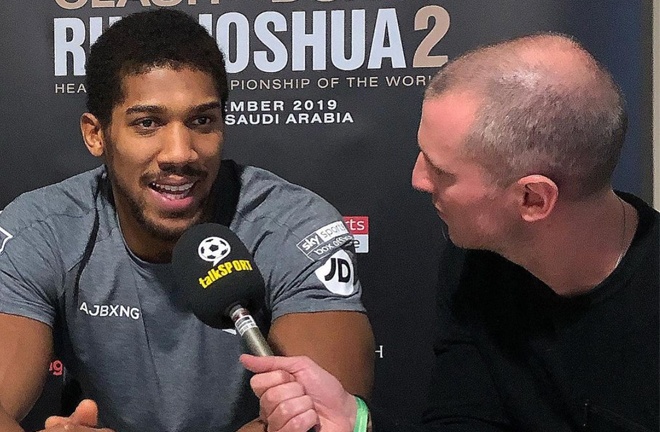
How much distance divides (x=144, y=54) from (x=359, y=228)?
504 millimetres

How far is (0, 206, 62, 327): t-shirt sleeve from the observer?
1.14 m

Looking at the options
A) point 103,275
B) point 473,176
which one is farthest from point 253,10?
point 473,176

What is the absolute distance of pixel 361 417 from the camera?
0.92 meters

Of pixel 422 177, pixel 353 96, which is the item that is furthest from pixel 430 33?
pixel 422 177

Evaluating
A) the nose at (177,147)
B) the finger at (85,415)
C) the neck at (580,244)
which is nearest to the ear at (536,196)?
the neck at (580,244)

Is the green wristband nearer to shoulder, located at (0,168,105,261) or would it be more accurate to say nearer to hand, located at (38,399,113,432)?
hand, located at (38,399,113,432)

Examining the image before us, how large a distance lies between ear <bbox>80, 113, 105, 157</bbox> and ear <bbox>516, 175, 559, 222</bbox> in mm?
658

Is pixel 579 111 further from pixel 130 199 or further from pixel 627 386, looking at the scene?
pixel 130 199

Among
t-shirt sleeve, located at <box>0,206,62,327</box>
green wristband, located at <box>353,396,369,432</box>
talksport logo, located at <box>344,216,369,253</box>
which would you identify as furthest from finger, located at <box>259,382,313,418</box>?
talksport logo, located at <box>344,216,369,253</box>

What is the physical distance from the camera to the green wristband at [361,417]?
3.00 feet

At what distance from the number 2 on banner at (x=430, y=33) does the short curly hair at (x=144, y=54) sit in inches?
14.5

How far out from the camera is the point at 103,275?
48.0 inches

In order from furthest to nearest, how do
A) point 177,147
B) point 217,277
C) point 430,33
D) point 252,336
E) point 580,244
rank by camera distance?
point 430,33 < point 177,147 < point 580,244 < point 217,277 < point 252,336

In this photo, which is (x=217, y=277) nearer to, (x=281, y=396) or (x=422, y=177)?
(x=281, y=396)
